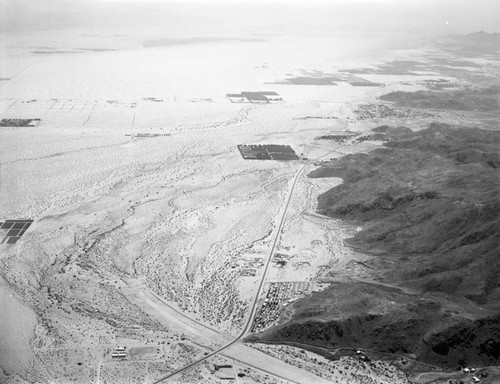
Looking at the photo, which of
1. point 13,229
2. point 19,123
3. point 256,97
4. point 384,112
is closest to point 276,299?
point 13,229

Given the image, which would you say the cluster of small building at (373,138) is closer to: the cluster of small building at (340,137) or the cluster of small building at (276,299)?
the cluster of small building at (340,137)

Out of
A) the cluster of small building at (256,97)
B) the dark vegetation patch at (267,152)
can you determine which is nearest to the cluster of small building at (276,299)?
the dark vegetation patch at (267,152)

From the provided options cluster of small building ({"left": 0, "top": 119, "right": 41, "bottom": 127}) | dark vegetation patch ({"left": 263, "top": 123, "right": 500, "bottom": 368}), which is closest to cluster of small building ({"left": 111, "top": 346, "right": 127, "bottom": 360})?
dark vegetation patch ({"left": 263, "top": 123, "right": 500, "bottom": 368})

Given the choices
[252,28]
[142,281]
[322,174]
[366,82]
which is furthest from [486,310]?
[252,28]

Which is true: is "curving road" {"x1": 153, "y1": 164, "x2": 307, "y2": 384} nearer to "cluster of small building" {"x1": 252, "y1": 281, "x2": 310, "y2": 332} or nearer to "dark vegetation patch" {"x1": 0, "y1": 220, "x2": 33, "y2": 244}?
"cluster of small building" {"x1": 252, "y1": 281, "x2": 310, "y2": 332}

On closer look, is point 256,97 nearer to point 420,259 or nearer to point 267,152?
point 267,152

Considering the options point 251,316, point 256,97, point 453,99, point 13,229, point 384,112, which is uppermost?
point 453,99

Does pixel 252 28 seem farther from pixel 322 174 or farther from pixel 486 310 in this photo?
pixel 486 310
